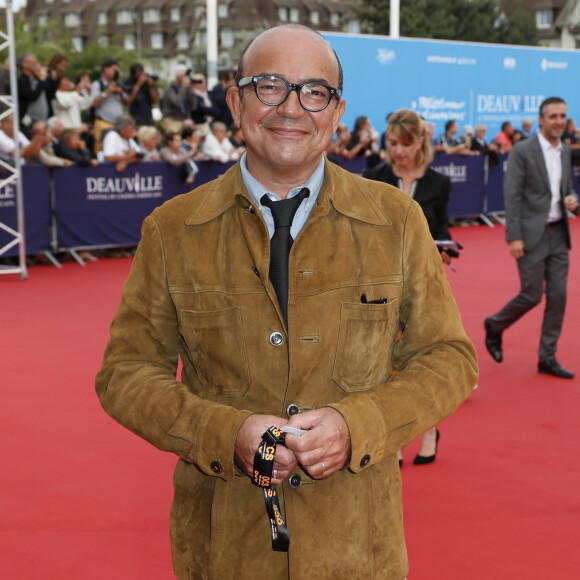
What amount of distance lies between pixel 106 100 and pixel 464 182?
7140 mm

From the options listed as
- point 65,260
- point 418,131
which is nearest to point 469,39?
point 65,260

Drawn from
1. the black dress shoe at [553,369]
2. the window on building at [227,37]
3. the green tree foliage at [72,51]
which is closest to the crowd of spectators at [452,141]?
the black dress shoe at [553,369]

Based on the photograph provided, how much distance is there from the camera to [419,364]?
2.10m

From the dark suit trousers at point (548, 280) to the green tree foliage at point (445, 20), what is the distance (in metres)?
44.8

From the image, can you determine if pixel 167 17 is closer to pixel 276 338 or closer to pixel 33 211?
pixel 33 211

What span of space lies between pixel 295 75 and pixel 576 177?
776 inches

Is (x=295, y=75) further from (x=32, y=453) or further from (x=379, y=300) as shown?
(x=32, y=453)

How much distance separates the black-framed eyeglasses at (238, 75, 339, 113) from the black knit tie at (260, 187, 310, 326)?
20 cm

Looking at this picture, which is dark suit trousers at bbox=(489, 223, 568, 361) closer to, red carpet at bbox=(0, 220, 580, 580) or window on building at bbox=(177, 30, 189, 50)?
red carpet at bbox=(0, 220, 580, 580)

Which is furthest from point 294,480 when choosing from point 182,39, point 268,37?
point 182,39

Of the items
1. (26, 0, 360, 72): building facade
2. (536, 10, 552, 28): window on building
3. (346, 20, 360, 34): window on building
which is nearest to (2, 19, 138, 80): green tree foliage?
(26, 0, 360, 72): building facade

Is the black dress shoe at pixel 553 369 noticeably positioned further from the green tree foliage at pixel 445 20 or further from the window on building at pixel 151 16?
the window on building at pixel 151 16

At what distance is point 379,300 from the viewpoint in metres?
2.10

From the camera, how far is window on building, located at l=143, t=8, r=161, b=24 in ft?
338
